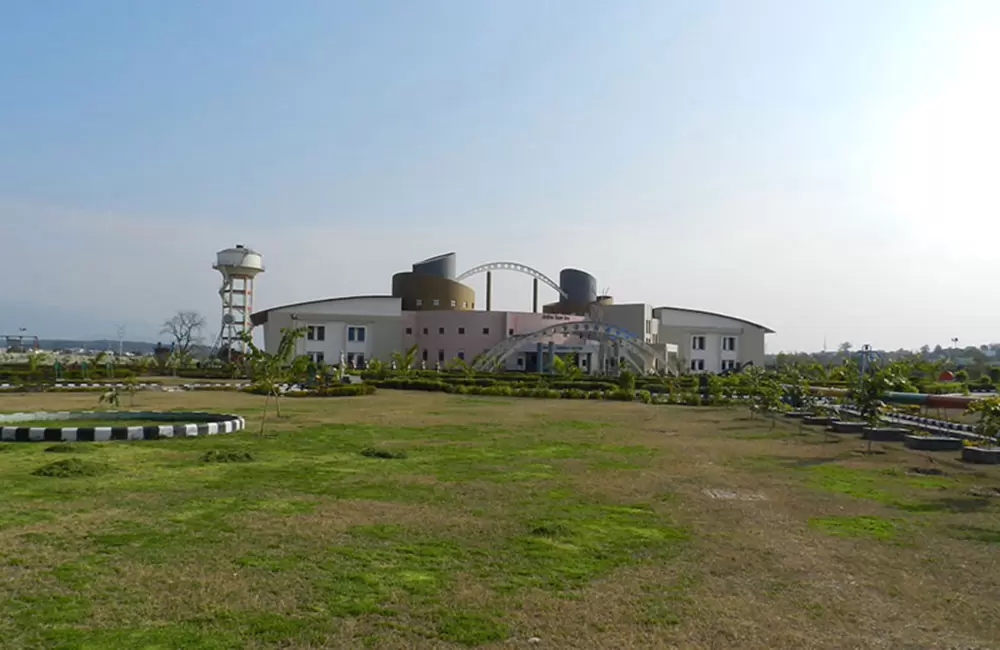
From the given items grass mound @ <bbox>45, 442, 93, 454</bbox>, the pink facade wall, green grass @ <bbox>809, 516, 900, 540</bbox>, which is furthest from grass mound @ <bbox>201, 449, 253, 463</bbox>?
the pink facade wall

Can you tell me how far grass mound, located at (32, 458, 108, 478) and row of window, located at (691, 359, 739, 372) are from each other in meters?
71.5

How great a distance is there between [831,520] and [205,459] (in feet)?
31.9

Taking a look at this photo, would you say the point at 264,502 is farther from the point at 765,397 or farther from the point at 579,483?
the point at 765,397

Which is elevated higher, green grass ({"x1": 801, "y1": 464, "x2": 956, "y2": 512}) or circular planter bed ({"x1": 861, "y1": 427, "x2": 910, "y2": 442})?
circular planter bed ({"x1": 861, "y1": 427, "x2": 910, "y2": 442})

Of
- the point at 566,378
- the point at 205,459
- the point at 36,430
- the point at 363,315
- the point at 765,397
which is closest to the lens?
the point at 205,459

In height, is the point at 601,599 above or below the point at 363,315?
below

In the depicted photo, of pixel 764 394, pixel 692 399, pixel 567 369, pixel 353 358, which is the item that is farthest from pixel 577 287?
pixel 764 394

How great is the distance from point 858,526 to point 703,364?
71.2m

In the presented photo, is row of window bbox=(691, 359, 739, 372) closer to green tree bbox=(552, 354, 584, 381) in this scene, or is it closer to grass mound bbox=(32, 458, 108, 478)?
green tree bbox=(552, 354, 584, 381)

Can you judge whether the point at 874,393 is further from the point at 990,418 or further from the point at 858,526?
the point at 858,526

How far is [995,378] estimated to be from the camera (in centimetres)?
5978

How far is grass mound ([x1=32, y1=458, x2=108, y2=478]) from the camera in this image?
10.5 meters

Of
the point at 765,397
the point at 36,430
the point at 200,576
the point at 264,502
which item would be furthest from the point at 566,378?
the point at 200,576

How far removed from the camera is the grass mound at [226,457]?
A: 12344 millimetres
